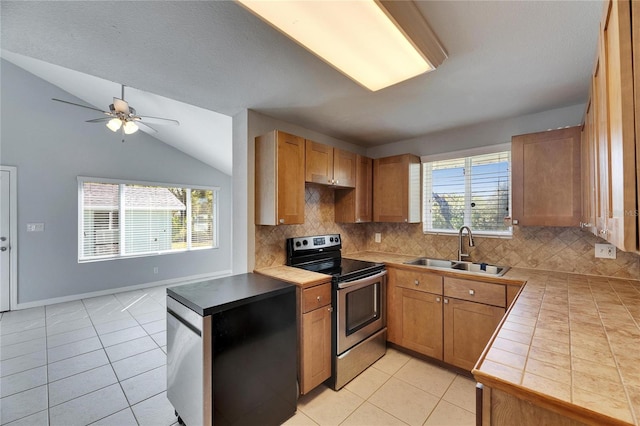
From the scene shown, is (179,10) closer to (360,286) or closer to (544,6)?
(544,6)

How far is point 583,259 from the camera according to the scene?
7.43 feet

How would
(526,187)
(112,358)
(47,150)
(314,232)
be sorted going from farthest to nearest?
(47,150) < (314,232) < (112,358) < (526,187)

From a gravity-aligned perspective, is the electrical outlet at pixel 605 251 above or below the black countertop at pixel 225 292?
above

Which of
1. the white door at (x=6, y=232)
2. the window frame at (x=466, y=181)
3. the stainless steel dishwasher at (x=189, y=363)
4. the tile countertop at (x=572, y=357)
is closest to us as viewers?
the tile countertop at (x=572, y=357)

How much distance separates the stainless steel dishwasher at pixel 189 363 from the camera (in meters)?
1.49

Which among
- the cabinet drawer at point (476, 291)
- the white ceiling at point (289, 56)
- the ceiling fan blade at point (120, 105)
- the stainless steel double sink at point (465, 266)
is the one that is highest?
the ceiling fan blade at point (120, 105)

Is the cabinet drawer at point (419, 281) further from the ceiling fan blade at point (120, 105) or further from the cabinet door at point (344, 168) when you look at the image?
the ceiling fan blade at point (120, 105)

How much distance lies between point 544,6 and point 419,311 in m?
2.31

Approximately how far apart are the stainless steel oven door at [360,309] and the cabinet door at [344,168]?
104 cm

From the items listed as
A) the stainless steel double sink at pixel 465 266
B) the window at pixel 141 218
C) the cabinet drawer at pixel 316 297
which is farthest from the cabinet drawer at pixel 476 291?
the window at pixel 141 218

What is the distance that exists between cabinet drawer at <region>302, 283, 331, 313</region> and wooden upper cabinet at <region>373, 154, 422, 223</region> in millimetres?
1386

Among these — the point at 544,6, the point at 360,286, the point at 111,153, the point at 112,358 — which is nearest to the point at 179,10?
the point at 544,6

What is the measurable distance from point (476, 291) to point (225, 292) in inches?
78.6

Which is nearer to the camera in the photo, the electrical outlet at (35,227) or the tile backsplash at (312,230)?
the tile backsplash at (312,230)
